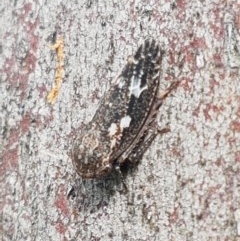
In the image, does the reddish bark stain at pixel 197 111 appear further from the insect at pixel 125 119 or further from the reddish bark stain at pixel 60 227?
the reddish bark stain at pixel 60 227

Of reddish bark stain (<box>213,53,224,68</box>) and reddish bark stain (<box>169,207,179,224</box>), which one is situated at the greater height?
reddish bark stain (<box>213,53,224,68</box>)

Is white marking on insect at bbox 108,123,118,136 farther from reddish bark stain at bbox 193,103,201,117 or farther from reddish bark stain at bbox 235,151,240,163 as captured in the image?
reddish bark stain at bbox 235,151,240,163

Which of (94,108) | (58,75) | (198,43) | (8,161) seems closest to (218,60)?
(198,43)

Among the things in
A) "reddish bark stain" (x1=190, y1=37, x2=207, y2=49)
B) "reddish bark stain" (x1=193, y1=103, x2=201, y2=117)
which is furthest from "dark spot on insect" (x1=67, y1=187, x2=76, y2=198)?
"reddish bark stain" (x1=190, y1=37, x2=207, y2=49)

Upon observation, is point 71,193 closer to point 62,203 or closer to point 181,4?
point 62,203

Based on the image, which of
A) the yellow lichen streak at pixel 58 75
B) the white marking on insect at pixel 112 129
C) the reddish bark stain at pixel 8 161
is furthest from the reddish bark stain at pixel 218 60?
the reddish bark stain at pixel 8 161

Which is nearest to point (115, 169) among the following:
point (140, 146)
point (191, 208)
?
point (140, 146)
